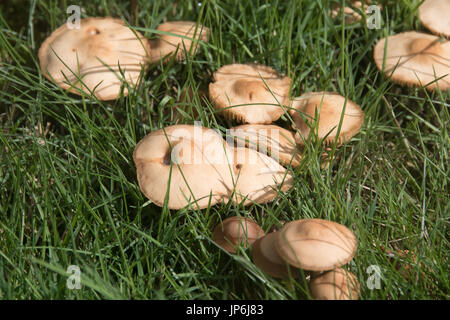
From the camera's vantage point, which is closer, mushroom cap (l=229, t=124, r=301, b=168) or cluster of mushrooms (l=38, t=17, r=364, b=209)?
cluster of mushrooms (l=38, t=17, r=364, b=209)

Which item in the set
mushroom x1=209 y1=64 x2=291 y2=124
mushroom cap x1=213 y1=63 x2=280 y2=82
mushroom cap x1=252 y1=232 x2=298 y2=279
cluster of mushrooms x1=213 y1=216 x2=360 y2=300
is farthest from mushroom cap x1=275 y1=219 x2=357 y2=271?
mushroom cap x1=213 y1=63 x2=280 y2=82

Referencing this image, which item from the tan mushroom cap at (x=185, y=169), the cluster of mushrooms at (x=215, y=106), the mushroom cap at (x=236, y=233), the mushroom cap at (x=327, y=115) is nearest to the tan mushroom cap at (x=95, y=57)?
the cluster of mushrooms at (x=215, y=106)

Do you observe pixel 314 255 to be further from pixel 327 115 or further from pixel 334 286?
pixel 327 115

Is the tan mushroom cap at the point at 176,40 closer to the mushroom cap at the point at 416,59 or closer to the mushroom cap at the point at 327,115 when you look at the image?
the mushroom cap at the point at 327,115

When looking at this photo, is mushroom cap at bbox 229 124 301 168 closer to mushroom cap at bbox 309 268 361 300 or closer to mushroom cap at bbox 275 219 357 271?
mushroom cap at bbox 275 219 357 271

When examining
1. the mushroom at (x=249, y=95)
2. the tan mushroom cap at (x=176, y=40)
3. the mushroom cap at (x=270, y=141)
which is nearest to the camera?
the mushroom cap at (x=270, y=141)
